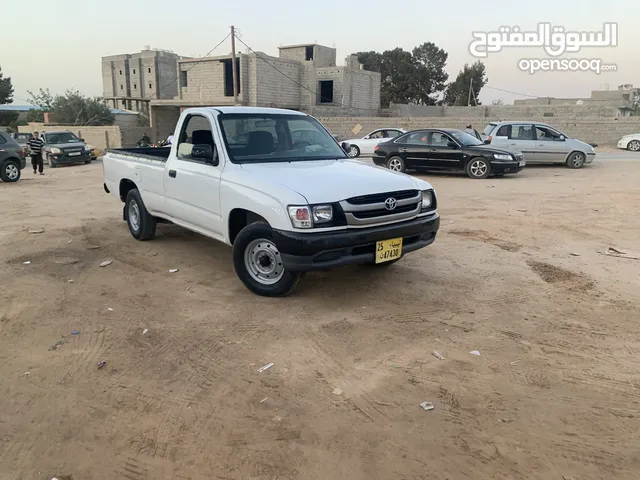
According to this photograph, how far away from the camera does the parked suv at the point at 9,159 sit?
15508 mm

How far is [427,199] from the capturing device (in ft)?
17.5

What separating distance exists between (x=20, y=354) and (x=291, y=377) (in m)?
2.17

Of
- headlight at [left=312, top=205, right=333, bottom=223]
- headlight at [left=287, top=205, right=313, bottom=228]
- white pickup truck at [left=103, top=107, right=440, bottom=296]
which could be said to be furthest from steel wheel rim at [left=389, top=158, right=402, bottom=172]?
headlight at [left=287, top=205, right=313, bottom=228]

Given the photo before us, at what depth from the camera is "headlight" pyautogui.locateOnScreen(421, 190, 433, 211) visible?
529cm

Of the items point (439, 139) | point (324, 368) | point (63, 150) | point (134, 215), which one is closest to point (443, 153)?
point (439, 139)

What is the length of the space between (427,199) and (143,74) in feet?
281

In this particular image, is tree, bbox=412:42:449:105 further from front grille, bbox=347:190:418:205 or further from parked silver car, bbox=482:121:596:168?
front grille, bbox=347:190:418:205

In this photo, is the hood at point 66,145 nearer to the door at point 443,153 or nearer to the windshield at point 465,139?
the door at point 443,153

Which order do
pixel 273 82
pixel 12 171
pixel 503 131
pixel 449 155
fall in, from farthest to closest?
1. pixel 273 82
2. pixel 503 131
3. pixel 12 171
4. pixel 449 155

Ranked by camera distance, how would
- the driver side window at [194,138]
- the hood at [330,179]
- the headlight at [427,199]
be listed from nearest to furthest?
the hood at [330,179] < the headlight at [427,199] < the driver side window at [194,138]

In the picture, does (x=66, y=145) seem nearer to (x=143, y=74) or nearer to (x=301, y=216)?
(x=301, y=216)

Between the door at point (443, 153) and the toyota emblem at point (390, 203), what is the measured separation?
11.3 m

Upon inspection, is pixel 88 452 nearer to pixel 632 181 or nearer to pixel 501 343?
pixel 501 343

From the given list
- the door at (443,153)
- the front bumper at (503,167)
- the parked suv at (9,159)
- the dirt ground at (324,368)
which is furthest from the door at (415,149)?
the parked suv at (9,159)
